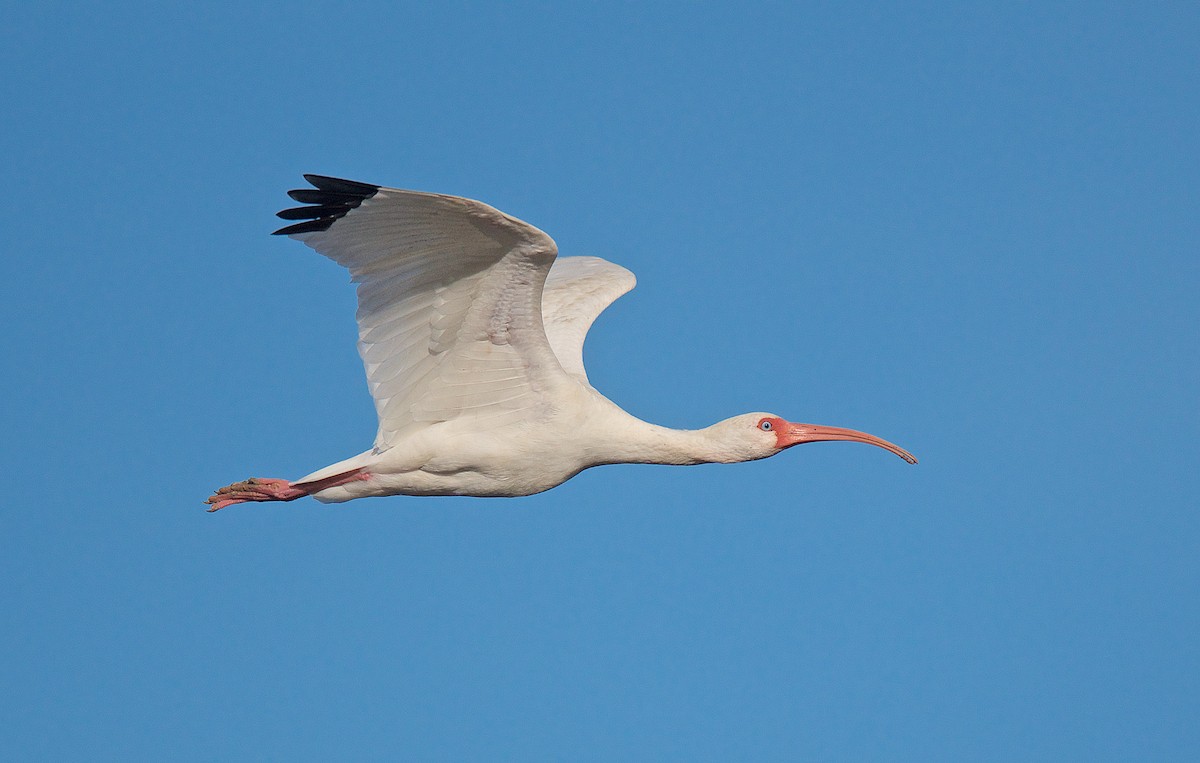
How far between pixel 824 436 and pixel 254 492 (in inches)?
261

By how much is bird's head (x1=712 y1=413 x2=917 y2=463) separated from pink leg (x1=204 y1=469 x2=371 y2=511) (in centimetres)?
407

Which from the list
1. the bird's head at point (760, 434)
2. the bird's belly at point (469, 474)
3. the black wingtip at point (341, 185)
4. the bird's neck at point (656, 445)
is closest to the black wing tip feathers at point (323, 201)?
the black wingtip at point (341, 185)

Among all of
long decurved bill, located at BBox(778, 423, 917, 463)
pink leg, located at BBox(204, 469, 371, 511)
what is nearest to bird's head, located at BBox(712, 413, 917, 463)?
long decurved bill, located at BBox(778, 423, 917, 463)

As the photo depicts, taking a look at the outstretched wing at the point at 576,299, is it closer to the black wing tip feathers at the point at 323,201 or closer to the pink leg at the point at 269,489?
the pink leg at the point at 269,489

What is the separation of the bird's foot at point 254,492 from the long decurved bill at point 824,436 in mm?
5517

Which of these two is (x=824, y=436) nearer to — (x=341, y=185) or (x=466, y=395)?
(x=466, y=395)

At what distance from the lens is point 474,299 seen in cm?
1346

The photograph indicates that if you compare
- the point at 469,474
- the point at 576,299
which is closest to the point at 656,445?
the point at 469,474

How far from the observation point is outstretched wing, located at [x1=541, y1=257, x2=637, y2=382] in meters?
17.0

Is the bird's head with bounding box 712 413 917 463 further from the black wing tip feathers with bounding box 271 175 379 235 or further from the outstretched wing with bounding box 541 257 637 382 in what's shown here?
the black wing tip feathers with bounding box 271 175 379 235

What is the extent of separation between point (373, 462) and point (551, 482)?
6.54 feet

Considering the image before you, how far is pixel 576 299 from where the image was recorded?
18078 mm

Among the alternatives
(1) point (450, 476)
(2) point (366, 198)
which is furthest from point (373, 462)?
(2) point (366, 198)

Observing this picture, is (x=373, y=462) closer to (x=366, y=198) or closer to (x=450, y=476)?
(x=450, y=476)
